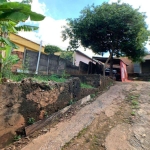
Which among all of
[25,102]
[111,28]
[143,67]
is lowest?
[25,102]

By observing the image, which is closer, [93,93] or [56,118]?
[56,118]

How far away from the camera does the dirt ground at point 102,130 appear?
298cm

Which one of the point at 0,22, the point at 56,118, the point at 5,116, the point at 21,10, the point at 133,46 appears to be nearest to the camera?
the point at 21,10

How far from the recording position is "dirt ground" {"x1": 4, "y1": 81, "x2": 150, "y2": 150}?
2984 mm

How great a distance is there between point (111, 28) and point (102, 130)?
7.23 metres

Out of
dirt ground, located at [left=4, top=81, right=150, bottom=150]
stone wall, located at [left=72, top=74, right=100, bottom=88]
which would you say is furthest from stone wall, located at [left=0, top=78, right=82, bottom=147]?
stone wall, located at [left=72, top=74, right=100, bottom=88]

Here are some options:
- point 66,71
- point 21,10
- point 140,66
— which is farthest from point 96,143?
point 140,66

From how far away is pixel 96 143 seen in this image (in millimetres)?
3072

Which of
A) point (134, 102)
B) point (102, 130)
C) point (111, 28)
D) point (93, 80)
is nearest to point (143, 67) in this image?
point (111, 28)

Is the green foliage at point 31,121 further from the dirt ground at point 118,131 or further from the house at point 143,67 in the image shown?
the house at point 143,67

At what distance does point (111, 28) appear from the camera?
358 inches

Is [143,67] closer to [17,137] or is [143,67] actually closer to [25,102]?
[25,102]

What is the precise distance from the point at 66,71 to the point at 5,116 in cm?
527

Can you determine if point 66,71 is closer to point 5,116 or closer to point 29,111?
point 29,111
